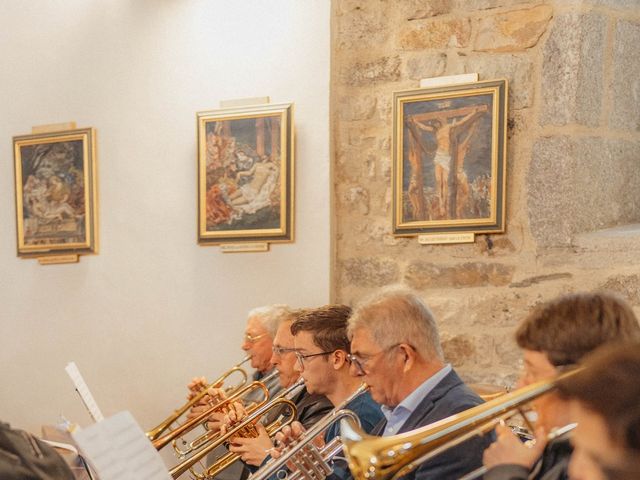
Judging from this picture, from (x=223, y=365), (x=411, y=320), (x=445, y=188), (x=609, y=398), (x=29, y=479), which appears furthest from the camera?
(x=223, y=365)

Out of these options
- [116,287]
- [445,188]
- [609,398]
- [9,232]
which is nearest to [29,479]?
[609,398]

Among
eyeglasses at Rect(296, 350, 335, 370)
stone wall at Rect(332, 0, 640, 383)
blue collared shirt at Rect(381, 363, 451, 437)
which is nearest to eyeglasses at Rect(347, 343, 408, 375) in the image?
blue collared shirt at Rect(381, 363, 451, 437)

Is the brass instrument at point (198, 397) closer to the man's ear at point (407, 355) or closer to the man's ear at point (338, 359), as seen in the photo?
the man's ear at point (338, 359)

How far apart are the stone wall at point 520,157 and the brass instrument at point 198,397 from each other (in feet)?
2.54

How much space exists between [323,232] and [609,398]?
3.64 meters

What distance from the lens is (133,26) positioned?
5.65 meters

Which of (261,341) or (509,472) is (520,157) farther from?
(509,472)

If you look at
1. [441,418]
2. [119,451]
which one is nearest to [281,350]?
[441,418]

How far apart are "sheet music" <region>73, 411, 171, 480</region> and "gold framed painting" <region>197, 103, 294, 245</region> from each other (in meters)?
2.73

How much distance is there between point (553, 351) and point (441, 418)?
746 mm

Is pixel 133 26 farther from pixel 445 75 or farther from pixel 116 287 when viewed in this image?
pixel 445 75

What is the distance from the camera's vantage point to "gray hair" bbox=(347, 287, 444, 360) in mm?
3254

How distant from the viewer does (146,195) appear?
18.2 feet

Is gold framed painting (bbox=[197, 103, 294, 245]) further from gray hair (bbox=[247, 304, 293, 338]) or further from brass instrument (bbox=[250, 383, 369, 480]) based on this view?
brass instrument (bbox=[250, 383, 369, 480])
